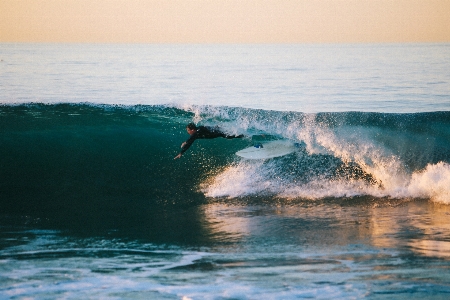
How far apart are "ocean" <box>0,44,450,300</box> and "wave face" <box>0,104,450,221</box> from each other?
0.04 m

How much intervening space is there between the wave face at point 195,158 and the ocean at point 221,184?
0.12 feet

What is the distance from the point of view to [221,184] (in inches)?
300

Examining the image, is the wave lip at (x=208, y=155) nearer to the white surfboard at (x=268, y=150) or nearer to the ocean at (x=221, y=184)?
the ocean at (x=221, y=184)

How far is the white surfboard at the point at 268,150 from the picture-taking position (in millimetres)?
8164

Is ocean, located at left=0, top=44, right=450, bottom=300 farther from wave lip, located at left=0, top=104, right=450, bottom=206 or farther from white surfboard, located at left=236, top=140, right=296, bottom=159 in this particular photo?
white surfboard, located at left=236, top=140, right=296, bottom=159

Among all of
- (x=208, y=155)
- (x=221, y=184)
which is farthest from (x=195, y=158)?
(x=221, y=184)

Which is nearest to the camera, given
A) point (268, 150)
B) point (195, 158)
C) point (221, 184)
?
point (221, 184)

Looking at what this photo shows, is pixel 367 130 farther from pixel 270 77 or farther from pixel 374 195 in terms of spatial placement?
pixel 270 77

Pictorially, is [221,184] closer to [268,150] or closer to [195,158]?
[268,150]

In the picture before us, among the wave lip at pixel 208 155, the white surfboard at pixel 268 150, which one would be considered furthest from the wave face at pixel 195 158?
the white surfboard at pixel 268 150

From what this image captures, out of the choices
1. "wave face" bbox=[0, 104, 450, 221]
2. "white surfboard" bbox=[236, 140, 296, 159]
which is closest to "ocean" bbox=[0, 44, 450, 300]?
"wave face" bbox=[0, 104, 450, 221]

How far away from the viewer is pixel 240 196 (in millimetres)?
7078

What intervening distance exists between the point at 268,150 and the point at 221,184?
119 cm

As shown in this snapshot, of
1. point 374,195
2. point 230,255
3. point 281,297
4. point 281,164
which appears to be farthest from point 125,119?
point 281,297
